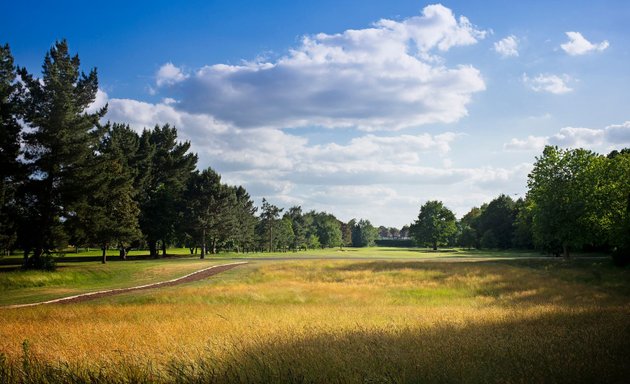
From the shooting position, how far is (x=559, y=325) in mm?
11844

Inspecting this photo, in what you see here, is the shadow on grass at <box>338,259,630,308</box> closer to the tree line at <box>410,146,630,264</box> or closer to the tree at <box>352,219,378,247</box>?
the tree line at <box>410,146,630,264</box>

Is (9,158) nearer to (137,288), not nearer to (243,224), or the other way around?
(137,288)

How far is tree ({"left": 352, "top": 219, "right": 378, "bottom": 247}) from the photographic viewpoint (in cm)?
18700

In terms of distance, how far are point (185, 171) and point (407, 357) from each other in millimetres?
72775

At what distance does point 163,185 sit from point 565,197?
58.2m

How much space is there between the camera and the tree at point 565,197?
46.5m

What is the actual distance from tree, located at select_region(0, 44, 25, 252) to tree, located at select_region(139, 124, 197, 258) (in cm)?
2607

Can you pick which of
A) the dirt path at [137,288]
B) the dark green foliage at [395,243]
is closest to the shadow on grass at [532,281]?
the dirt path at [137,288]

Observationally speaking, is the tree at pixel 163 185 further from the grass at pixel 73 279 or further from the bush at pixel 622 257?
the bush at pixel 622 257

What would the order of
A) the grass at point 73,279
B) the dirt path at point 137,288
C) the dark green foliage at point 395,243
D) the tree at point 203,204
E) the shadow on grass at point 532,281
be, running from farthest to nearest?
the dark green foliage at point 395,243 → the tree at point 203,204 → the grass at point 73,279 → the shadow on grass at point 532,281 → the dirt path at point 137,288

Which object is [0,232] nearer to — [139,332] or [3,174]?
[3,174]

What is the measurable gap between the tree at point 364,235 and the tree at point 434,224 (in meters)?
72.5

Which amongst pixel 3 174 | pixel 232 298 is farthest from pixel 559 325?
pixel 3 174

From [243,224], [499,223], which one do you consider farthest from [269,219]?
[499,223]
